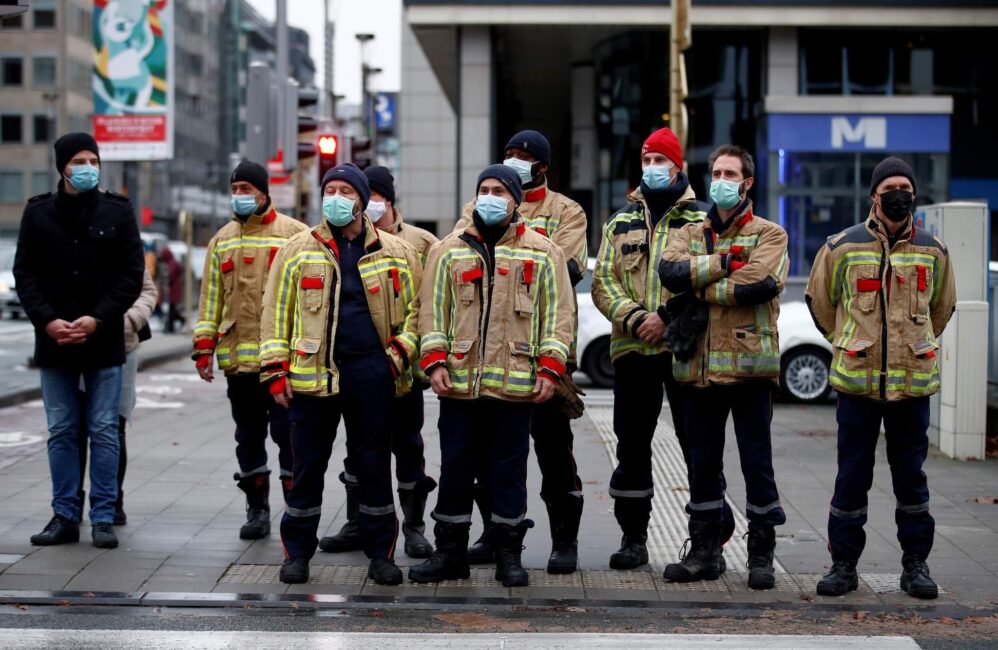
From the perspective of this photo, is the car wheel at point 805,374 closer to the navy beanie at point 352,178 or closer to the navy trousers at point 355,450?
the navy trousers at point 355,450

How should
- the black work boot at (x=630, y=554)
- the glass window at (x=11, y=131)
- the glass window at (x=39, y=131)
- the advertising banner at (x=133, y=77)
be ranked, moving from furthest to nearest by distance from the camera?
the glass window at (x=11, y=131)
the glass window at (x=39, y=131)
the advertising banner at (x=133, y=77)
the black work boot at (x=630, y=554)

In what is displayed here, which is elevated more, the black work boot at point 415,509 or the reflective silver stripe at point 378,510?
the reflective silver stripe at point 378,510

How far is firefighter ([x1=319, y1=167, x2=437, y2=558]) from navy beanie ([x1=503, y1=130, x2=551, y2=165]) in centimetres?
71

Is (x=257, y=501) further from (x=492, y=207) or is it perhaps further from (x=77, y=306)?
(x=492, y=207)

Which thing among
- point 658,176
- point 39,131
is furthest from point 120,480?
point 39,131

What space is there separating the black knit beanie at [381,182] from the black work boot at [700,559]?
2.26 meters

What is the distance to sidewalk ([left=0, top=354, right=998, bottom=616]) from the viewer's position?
21.6 ft

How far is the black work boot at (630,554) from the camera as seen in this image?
7.15 m

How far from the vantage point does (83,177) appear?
25.1 feet

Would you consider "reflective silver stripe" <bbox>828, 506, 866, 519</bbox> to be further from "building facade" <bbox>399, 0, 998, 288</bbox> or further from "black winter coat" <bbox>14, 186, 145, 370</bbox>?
"building facade" <bbox>399, 0, 998, 288</bbox>

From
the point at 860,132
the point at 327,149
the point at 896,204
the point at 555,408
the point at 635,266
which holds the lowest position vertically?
the point at 555,408

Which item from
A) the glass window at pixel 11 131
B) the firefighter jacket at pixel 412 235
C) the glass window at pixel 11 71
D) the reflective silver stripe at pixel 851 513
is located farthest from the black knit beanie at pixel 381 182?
the glass window at pixel 11 131

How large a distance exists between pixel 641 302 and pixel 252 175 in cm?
226

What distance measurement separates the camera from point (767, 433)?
6.82 meters
